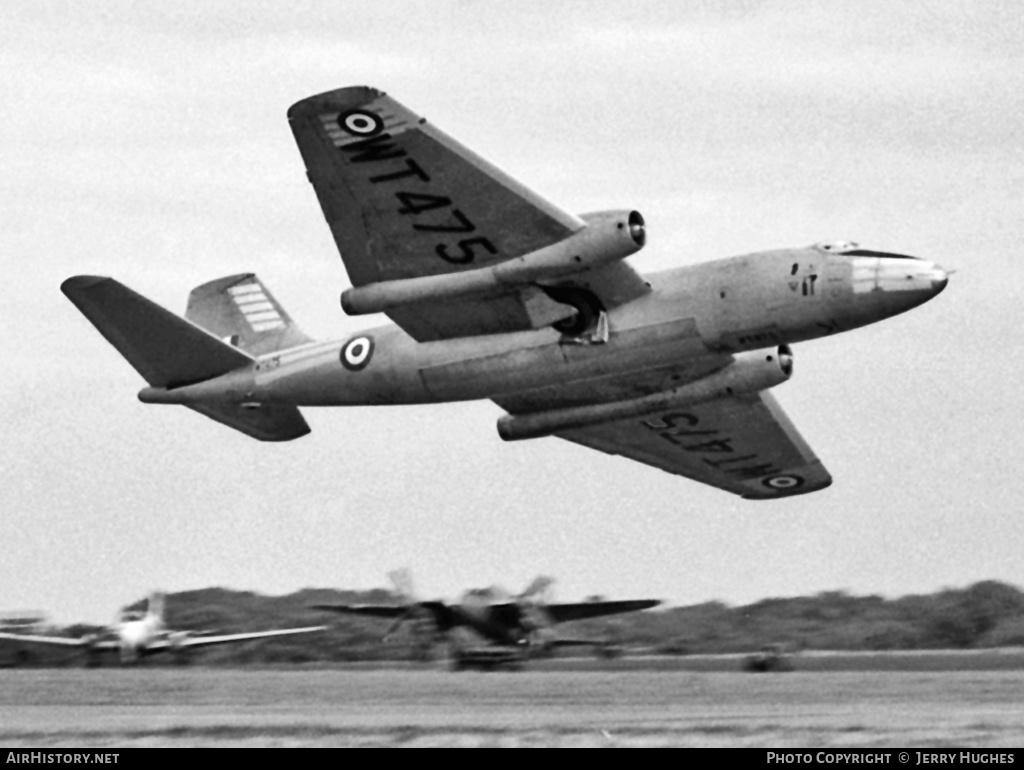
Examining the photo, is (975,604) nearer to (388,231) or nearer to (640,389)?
(640,389)

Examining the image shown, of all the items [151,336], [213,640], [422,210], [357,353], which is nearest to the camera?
[422,210]

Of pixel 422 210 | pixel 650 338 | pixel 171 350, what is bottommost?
pixel 650 338

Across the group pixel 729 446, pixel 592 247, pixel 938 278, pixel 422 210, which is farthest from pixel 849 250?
pixel 729 446

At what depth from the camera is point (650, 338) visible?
109 ft

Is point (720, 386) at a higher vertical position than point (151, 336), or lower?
lower

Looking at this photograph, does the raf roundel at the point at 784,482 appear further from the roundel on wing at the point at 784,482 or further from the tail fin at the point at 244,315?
the tail fin at the point at 244,315

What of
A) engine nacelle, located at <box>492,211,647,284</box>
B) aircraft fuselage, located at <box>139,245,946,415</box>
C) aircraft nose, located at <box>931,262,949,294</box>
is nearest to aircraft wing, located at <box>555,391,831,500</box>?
aircraft fuselage, located at <box>139,245,946,415</box>

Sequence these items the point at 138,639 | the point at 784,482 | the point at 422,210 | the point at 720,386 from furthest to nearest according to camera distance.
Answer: the point at 138,639 < the point at 784,482 < the point at 720,386 < the point at 422,210

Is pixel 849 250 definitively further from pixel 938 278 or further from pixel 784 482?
pixel 784 482

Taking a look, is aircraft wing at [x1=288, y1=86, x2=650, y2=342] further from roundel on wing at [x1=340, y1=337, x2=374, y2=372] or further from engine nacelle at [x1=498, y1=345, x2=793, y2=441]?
engine nacelle at [x1=498, y1=345, x2=793, y2=441]

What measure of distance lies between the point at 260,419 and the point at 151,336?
338cm

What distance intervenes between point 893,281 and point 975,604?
25.8 m

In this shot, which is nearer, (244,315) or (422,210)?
(422,210)
